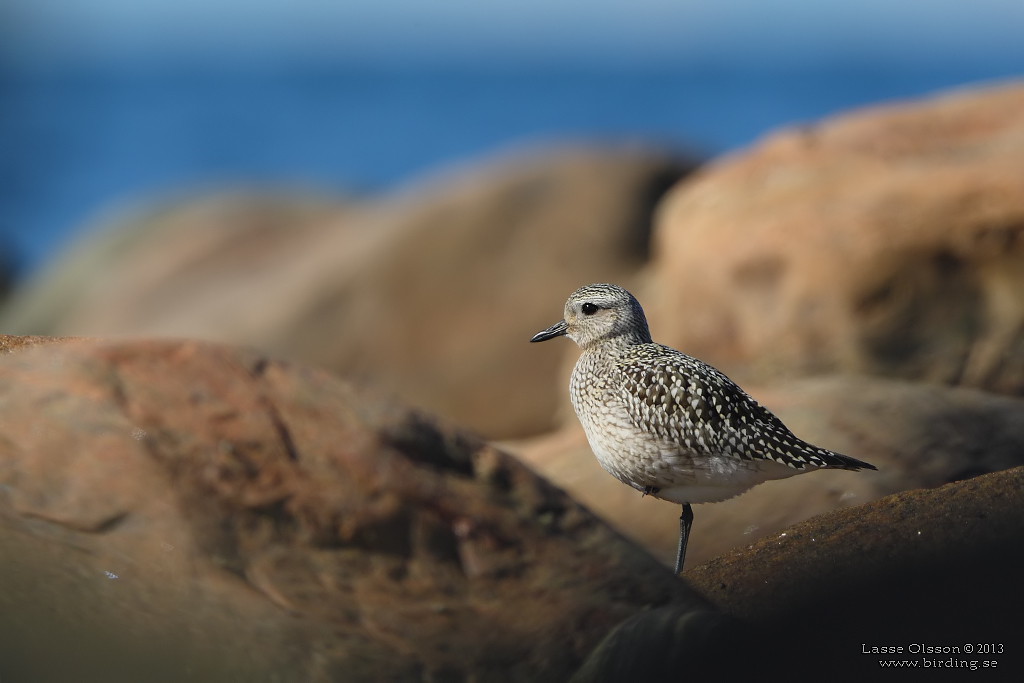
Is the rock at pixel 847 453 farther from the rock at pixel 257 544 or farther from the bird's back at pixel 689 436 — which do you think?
the rock at pixel 257 544

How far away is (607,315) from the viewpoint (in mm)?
5230

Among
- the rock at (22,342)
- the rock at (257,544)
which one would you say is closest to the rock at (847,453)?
the rock at (257,544)

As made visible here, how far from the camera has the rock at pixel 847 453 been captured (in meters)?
5.84

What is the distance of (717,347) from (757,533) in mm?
4174

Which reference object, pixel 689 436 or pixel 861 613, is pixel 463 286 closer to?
pixel 689 436

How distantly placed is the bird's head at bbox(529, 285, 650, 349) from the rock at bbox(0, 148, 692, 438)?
630 cm

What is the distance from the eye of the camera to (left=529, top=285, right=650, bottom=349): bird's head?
5211mm

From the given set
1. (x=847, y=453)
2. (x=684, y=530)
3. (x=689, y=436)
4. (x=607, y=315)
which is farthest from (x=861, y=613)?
(x=847, y=453)

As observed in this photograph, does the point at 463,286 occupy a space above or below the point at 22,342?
below

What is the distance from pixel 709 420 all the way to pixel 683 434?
0.43 ft

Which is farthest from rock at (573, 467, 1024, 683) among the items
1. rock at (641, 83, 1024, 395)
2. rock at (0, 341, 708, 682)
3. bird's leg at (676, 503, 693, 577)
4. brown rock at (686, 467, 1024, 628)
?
rock at (641, 83, 1024, 395)

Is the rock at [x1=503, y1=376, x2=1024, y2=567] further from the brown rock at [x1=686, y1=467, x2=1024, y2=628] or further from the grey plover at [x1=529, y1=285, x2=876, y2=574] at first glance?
the brown rock at [x1=686, y1=467, x2=1024, y2=628]

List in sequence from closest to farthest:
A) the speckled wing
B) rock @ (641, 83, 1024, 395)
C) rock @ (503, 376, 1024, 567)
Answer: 1. the speckled wing
2. rock @ (503, 376, 1024, 567)
3. rock @ (641, 83, 1024, 395)

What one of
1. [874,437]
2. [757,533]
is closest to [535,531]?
[757,533]
